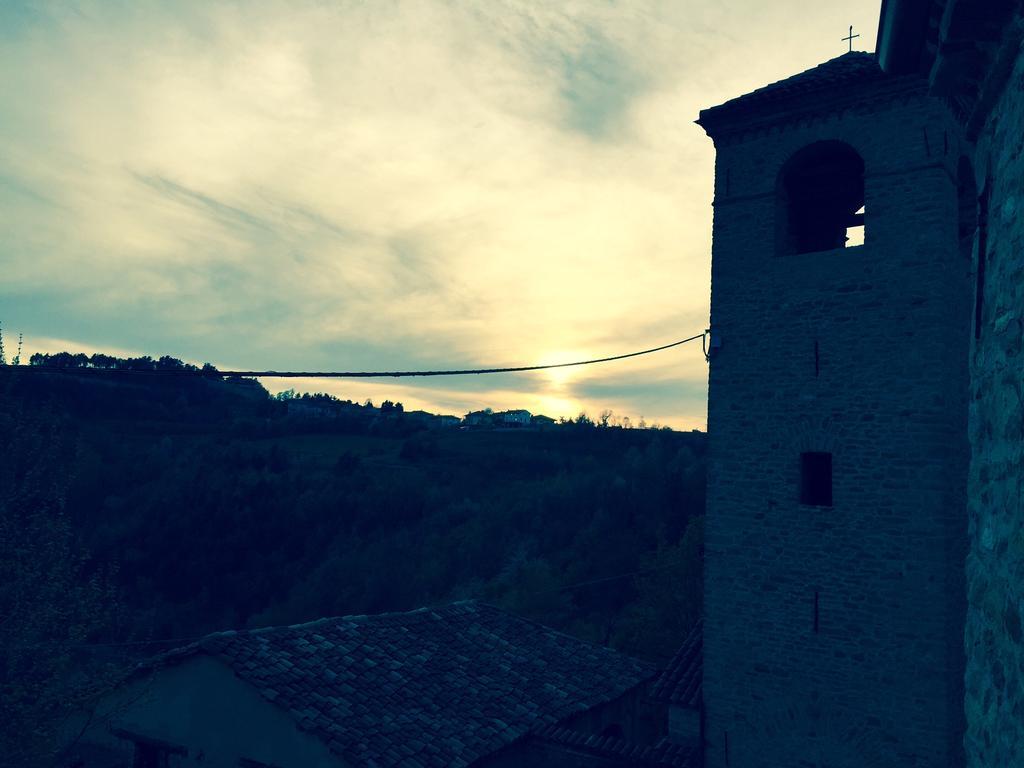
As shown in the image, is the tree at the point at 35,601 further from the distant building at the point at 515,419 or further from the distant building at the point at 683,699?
the distant building at the point at 515,419

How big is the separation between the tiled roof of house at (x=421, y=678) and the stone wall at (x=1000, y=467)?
841cm

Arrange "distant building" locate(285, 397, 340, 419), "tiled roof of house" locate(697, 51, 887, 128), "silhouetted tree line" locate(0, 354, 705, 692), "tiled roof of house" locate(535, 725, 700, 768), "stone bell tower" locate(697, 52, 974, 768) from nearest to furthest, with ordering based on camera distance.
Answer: "stone bell tower" locate(697, 52, 974, 768), "tiled roof of house" locate(697, 51, 887, 128), "tiled roof of house" locate(535, 725, 700, 768), "silhouetted tree line" locate(0, 354, 705, 692), "distant building" locate(285, 397, 340, 419)

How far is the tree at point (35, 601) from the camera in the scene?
10445 millimetres

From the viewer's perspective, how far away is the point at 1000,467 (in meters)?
3.16

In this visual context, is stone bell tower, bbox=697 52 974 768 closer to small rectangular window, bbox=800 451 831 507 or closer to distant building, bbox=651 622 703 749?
small rectangular window, bbox=800 451 831 507

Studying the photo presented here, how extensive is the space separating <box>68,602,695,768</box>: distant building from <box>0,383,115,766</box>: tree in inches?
45.0

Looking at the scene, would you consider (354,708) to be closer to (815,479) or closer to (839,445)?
(815,479)

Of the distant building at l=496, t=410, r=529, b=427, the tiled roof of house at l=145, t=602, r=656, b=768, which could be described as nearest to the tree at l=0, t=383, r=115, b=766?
the tiled roof of house at l=145, t=602, r=656, b=768

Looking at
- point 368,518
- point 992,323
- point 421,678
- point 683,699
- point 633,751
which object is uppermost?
point 992,323

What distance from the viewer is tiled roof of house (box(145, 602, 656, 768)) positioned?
1050cm

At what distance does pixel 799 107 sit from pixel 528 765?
36.2ft

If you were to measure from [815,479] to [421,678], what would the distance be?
7404 mm

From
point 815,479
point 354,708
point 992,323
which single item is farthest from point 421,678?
point 992,323

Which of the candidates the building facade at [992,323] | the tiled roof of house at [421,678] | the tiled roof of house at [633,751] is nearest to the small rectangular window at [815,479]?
the tiled roof of house at [633,751]
